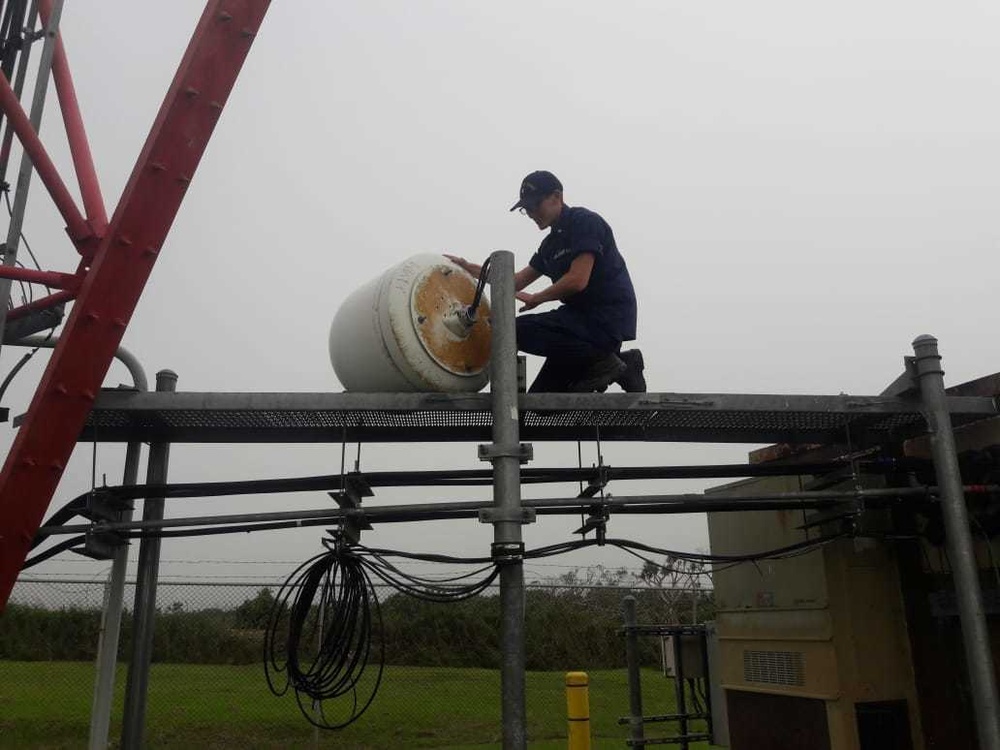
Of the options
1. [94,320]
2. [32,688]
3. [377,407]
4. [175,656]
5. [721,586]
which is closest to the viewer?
[94,320]

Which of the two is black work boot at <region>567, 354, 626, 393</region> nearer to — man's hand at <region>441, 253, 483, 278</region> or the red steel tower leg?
man's hand at <region>441, 253, 483, 278</region>

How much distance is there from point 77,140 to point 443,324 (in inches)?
105

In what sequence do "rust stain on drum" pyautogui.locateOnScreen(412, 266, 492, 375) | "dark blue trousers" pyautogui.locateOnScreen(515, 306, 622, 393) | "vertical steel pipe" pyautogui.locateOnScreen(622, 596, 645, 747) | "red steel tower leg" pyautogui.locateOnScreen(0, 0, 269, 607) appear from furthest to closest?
"vertical steel pipe" pyautogui.locateOnScreen(622, 596, 645, 747), "dark blue trousers" pyautogui.locateOnScreen(515, 306, 622, 393), "rust stain on drum" pyautogui.locateOnScreen(412, 266, 492, 375), "red steel tower leg" pyautogui.locateOnScreen(0, 0, 269, 607)

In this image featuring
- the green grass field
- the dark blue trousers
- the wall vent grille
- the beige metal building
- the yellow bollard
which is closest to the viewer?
the dark blue trousers

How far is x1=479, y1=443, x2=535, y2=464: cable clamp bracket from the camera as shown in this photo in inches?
158

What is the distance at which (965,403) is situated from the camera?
4.81 m

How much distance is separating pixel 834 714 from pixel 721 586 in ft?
5.61

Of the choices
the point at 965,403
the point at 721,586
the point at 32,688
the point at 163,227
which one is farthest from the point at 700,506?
the point at 32,688

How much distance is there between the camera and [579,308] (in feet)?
16.4

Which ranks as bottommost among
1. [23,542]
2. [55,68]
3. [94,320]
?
[23,542]

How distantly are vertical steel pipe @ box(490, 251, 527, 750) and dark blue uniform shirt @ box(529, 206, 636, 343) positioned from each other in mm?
685

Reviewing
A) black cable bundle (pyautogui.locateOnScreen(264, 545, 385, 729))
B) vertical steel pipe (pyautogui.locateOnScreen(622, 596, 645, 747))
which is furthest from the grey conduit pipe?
vertical steel pipe (pyautogui.locateOnScreen(622, 596, 645, 747))

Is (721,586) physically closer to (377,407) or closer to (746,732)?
(746,732)

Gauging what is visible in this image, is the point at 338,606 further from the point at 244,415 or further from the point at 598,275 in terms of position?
the point at 598,275
